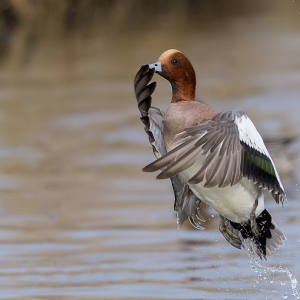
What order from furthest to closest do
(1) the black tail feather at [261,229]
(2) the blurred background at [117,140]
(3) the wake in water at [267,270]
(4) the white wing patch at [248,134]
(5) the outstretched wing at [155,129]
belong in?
(2) the blurred background at [117,140], (3) the wake in water at [267,270], (1) the black tail feather at [261,229], (5) the outstretched wing at [155,129], (4) the white wing patch at [248,134]

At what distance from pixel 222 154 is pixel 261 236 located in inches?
38.8

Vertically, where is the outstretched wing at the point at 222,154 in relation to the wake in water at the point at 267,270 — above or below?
above

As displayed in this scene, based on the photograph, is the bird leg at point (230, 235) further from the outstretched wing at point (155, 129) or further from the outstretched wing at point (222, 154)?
the outstretched wing at point (222, 154)

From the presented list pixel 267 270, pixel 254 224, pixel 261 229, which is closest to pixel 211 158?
pixel 254 224

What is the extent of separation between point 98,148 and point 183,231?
274 cm

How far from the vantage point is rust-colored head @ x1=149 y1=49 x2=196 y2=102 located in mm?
4434

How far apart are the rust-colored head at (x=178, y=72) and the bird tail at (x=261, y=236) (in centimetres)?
71

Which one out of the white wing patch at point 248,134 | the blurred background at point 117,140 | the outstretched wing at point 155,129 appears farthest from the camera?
the blurred background at point 117,140

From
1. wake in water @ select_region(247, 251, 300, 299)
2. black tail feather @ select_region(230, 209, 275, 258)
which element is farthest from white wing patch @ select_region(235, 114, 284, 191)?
wake in water @ select_region(247, 251, 300, 299)

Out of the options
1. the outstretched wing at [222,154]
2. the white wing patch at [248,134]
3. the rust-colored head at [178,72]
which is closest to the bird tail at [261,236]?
the outstretched wing at [222,154]

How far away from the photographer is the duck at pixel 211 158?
12.6 feet

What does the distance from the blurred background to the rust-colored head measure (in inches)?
40.6

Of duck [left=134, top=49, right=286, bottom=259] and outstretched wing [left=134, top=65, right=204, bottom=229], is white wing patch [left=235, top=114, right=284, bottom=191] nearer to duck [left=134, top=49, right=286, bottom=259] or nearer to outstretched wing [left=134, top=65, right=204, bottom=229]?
duck [left=134, top=49, right=286, bottom=259]

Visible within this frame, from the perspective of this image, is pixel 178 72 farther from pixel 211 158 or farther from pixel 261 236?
pixel 261 236
